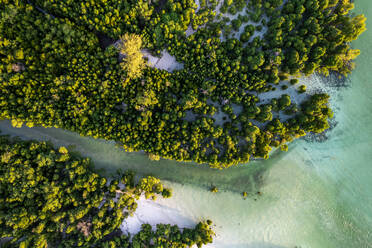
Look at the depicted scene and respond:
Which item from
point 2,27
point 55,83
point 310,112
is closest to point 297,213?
point 310,112

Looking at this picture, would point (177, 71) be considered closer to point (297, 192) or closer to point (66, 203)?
point (66, 203)

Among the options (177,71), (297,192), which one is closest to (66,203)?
(177,71)

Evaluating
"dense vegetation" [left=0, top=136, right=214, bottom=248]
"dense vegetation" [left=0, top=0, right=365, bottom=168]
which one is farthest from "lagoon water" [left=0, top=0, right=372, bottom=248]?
"dense vegetation" [left=0, top=0, right=365, bottom=168]

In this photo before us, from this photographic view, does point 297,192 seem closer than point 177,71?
No

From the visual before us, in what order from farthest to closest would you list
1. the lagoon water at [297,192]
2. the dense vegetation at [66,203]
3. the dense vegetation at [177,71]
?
the lagoon water at [297,192], the dense vegetation at [66,203], the dense vegetation at [177,71]

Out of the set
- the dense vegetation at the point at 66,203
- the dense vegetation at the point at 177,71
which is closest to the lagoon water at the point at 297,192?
the dense vegetation at the point at 66,203

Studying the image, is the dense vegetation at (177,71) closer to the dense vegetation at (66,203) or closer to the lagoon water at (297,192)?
the dense vegetation at (66,203)

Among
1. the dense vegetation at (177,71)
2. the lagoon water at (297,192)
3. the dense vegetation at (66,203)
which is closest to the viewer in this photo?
the dense vegetation at (177,71)
